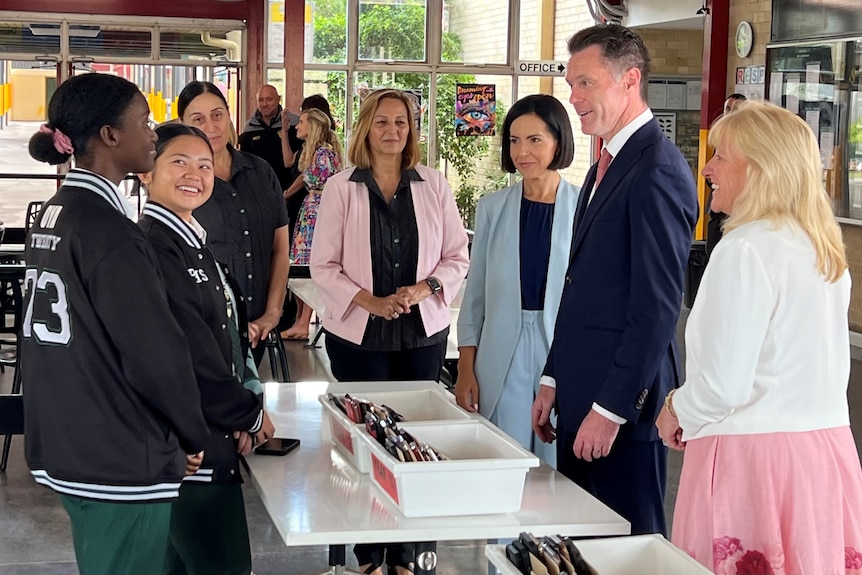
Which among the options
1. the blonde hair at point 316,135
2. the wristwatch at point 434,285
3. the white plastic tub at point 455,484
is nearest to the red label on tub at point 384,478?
the white plastic tub at point 455,484

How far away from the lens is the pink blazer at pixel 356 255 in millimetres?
3693

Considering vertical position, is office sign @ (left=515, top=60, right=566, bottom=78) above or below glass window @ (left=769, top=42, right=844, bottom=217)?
above

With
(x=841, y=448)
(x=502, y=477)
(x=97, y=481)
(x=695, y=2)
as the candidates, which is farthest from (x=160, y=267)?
(x=695, y=2)

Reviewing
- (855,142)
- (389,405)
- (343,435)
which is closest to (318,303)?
(389,405)

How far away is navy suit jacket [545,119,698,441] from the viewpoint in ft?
8.36

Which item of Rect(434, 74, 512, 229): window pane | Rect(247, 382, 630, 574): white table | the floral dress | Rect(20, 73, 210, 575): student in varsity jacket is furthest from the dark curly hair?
Rect(434, 74, 512, 229): window pane

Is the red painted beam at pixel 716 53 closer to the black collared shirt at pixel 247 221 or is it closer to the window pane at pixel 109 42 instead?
the window pane at pixel 109 42

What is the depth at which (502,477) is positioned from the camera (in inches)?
86.9

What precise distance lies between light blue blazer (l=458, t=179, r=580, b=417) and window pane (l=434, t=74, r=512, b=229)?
36.6 feet

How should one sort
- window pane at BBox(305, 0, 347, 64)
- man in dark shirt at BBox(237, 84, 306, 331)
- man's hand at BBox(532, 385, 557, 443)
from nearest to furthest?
1. man's hand at BBox(532, 385, 557, 443)
2. man in dark shirt at BBox(237, 84, 306, 331)
3. window pane at BBox(305, 0, 347, 64)

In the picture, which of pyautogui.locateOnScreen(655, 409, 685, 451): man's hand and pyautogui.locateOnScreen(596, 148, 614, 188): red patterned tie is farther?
pyautogui.locateOnScreen(596, 148, 614, 188): red patterned tie

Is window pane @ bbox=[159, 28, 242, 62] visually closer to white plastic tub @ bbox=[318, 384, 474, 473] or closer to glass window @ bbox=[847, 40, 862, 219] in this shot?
glass window @ bbox=[847, 40, 862, 219]

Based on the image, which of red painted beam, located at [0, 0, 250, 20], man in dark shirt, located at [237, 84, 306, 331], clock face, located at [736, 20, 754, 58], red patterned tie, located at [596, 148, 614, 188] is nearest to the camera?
Answer: red patterned tie, located at [596, 148, 614, 188]

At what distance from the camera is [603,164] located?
281 centimetres
